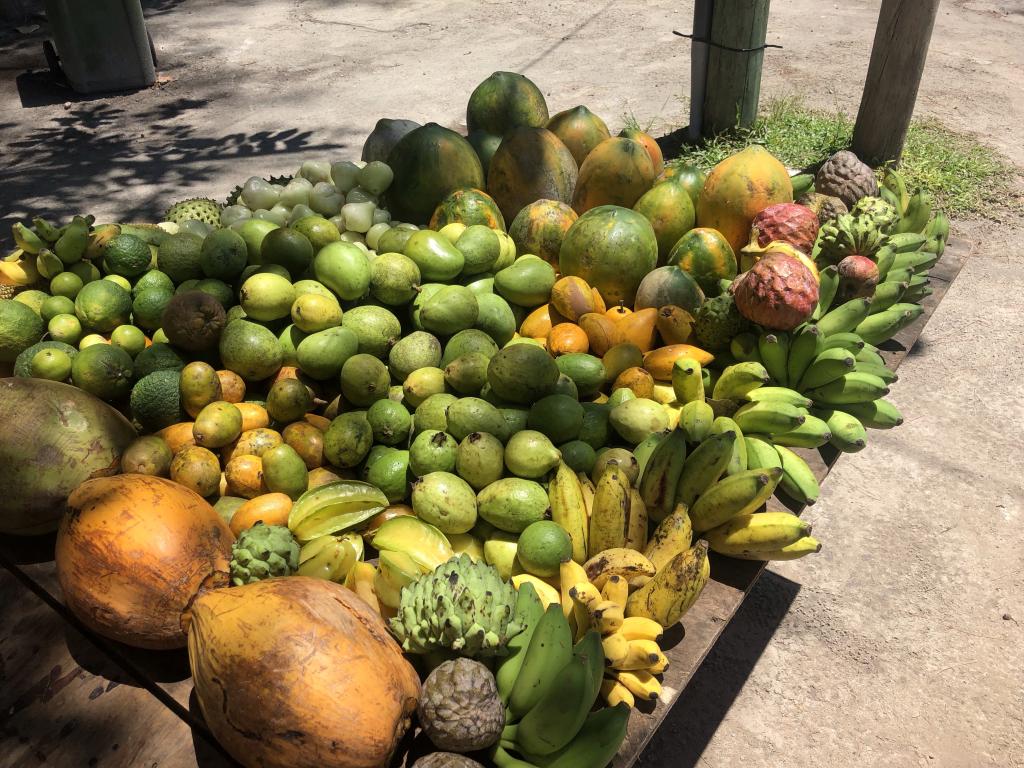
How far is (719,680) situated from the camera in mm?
2850

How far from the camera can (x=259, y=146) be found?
7.17 metres

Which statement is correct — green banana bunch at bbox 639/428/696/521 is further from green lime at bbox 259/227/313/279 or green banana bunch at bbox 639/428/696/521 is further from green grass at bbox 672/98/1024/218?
green grass at bbox 672/98/1024/218

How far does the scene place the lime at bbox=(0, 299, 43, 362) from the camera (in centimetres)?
259

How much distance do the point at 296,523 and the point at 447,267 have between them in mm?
1205

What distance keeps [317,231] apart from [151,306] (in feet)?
2.26

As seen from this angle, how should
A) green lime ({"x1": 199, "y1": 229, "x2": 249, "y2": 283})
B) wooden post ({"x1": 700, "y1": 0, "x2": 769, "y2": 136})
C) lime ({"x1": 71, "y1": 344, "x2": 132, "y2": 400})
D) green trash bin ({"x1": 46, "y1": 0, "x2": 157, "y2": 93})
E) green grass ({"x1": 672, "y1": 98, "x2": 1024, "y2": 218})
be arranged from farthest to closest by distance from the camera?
green trash bin ({"x1": 46, "y1": 0, "x2": 157, "y2": 93}) → green grass ({"x1": 672, "y1": 98, "x2": 1024, "y2": 218}) → wooden post ({"x1": 700, "y1": 0, "x2": 769, "y2": 136}) → green lime ({"x1": 199, "y1": 229, "x2": 249, "y2": 283}) → lime ({"x1": 71, "y1": 344, "x2": 132, "y2": 400})

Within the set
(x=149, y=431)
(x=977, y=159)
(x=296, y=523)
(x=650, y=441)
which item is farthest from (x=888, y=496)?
(x=977, y=159)

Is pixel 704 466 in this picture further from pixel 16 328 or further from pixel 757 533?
pixel 16 328

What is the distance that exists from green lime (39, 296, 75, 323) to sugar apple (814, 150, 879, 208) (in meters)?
3.38

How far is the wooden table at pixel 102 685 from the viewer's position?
1.75 meters

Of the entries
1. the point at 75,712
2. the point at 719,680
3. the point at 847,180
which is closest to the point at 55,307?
the point at 75,712

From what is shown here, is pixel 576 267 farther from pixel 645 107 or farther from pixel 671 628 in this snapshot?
pixel 645 107

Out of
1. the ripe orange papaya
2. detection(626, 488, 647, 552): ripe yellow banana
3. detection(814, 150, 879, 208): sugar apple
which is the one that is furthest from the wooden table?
detection(814, 150, 879, 208): sugar apple

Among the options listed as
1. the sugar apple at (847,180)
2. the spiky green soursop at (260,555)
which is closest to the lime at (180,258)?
the spiky green soursop at (260,555)
